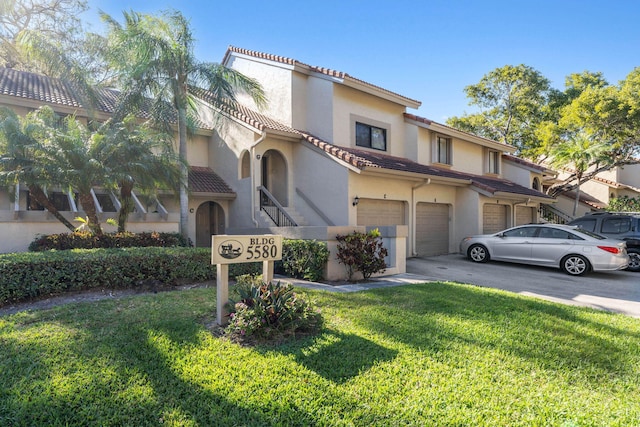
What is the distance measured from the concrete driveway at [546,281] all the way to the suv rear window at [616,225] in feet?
5.72

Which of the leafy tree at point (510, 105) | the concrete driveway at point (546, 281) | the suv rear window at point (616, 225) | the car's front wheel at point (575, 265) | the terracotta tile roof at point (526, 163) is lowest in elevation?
the concrete driveway at point (546, 281)

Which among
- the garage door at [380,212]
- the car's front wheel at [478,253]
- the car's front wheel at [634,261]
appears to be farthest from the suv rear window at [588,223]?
the garage door at [380,212]

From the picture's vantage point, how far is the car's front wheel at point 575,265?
11195mm

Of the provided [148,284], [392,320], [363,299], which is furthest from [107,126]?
[392,320]

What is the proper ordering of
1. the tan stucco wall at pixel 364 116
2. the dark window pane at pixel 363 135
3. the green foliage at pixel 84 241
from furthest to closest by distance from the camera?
the dark window pane at pixel 363 135, the tan stucco wall at pixel 364 116, the green foliage at pixel 84 241

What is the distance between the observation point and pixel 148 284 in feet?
25.2

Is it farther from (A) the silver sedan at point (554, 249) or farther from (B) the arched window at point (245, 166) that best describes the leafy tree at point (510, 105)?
(B) the arched window at point (245, 166)

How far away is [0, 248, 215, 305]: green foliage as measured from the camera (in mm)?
6277

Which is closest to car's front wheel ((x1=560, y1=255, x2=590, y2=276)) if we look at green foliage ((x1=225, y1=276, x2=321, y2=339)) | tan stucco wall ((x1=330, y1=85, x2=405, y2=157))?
tan stucco wall ((x1=330, y1=85, x2=405, y2=157))

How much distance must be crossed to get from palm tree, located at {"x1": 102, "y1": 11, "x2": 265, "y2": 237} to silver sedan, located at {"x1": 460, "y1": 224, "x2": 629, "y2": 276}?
426 inches

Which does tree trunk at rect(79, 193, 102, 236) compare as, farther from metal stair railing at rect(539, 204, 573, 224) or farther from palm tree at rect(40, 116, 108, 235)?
metal stair railing at rect(539, 204, 573, 224)

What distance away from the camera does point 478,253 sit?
13812 millimetres

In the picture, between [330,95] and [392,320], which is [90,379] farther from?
[330,95]

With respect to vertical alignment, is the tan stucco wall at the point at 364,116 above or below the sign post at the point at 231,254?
above
